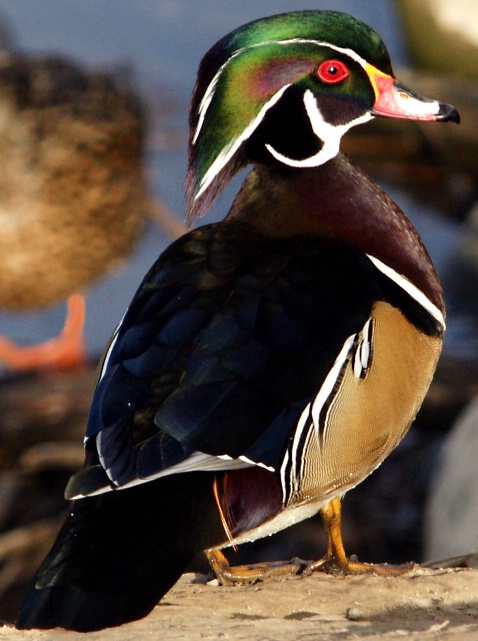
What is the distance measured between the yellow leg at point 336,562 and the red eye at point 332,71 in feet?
3.14

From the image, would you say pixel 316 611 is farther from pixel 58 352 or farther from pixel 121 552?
pixel 58 352

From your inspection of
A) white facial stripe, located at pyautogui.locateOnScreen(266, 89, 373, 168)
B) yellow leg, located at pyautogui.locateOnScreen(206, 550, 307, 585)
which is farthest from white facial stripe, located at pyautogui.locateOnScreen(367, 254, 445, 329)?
yellow leg, located at pyautogui.locateOnScreen(206, 550, 307, 585)

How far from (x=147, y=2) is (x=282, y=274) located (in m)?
5.98

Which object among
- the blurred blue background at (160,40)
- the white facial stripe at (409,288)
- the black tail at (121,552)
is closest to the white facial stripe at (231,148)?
the white facial stripe at (409,288)

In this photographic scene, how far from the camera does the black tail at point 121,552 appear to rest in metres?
2.22

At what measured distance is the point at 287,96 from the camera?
2799 millimetres

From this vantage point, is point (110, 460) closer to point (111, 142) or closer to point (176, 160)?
point (111, 142)

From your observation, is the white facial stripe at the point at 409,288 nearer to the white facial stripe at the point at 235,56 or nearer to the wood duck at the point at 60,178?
the white facial stripe at the point at 235,56

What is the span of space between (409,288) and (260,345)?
19.3 inches

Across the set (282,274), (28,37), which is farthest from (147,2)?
(282,274)

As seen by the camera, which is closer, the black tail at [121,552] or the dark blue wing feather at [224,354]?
the black tail at [121,552]

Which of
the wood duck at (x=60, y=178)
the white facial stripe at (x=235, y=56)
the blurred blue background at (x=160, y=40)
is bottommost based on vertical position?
the white facial stripe at (x=235, y=56)

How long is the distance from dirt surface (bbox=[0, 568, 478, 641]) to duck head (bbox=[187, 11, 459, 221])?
883 millimetres

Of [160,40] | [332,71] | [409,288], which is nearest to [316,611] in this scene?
[409,288]
